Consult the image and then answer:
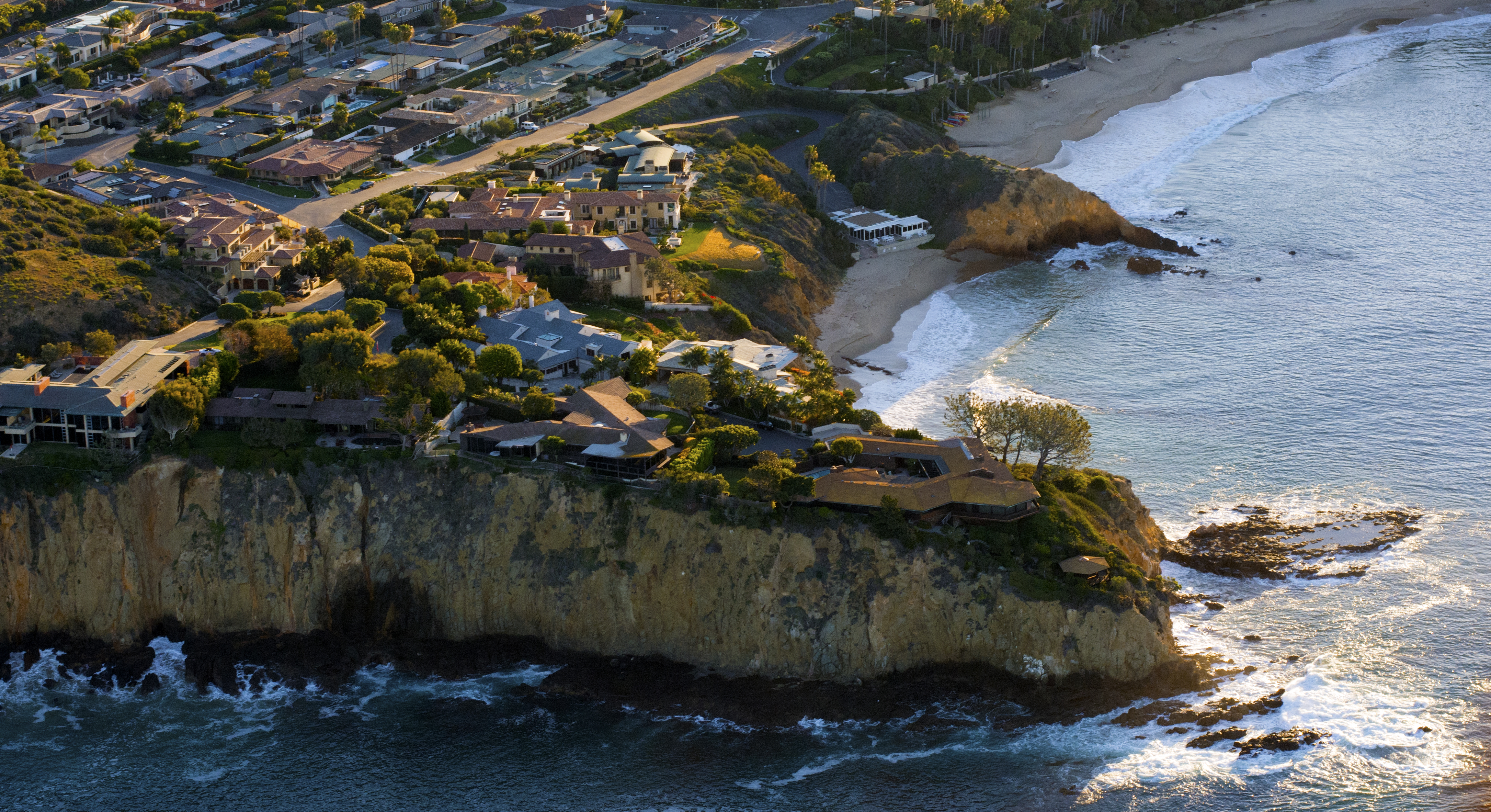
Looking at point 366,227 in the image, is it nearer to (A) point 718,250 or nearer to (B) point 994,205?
(A) point 718,250

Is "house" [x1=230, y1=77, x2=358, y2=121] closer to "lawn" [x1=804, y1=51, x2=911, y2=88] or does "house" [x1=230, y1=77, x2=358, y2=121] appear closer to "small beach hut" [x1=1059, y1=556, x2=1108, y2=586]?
"lawn" [x1=804, y1=51, x2=911, y2=88]

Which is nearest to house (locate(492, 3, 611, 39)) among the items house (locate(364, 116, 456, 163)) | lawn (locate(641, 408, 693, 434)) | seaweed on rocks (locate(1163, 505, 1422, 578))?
house (locate(364, 116, 456, 163))

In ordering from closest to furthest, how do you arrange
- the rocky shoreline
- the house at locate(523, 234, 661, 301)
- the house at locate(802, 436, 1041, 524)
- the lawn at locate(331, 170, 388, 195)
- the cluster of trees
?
the rocky shoreline → the house at locate(802, 436, 1041, 524) → the cluster of trees → the house at locate(523, 234, 661, 301) → the lawn at locate(331, 170, 388, 195)

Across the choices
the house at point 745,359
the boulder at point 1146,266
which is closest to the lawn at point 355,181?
the house at point 745,359

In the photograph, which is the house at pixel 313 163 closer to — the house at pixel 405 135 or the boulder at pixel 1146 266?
the house at pixel 405 135

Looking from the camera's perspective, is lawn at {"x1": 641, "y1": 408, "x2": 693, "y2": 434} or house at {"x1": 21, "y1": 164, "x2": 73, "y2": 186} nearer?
lawn at {"x1": 641, "y1": 408, "x2": 693, "y2": 434}

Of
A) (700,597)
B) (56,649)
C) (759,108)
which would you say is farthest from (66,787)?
(759,108)

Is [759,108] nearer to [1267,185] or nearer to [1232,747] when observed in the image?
[1267,185]
